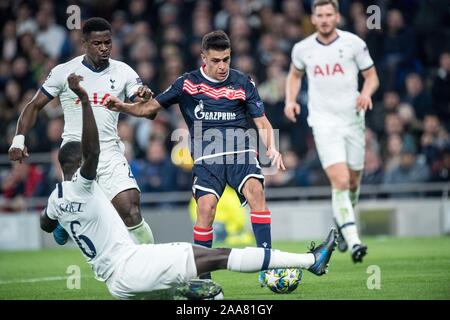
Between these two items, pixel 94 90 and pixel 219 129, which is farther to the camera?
pixel 94 90

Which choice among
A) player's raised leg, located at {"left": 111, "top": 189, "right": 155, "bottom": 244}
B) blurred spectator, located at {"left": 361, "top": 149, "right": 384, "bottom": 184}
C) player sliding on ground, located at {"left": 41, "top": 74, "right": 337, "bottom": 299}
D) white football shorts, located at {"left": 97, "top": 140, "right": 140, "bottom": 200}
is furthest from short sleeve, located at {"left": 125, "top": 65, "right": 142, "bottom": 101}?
blurred spectator, located at {"left": 361, "top": 149, "right": 384, "bottom": 184}

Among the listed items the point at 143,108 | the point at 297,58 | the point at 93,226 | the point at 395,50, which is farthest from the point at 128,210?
the point at 395,50

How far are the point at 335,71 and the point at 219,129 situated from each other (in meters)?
2.34

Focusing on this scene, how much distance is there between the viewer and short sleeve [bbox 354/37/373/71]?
11.5 metres

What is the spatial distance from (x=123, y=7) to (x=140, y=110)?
13.1 metres

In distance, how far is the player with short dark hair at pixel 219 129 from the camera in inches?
380

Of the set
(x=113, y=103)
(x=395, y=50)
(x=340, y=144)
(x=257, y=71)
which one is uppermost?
(x=395, y=50)

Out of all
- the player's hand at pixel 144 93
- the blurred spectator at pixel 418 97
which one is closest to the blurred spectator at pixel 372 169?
the blurred spectator at pixel 418 97

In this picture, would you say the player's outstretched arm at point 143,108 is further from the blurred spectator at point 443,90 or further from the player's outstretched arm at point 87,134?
the blurred spectator at point 443,90

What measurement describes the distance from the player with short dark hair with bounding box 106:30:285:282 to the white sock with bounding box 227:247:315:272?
1276mm

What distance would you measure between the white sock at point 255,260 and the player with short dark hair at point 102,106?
7.54 feet

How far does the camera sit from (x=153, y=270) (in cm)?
800

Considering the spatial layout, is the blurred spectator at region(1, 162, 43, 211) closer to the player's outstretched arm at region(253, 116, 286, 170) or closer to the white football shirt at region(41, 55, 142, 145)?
the white football shirt at region(41, 55, 142, 145)

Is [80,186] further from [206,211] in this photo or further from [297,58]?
[297,58]
